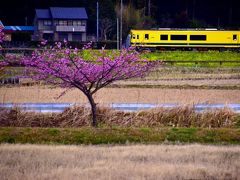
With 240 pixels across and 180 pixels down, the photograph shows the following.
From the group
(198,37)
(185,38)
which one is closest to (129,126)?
(185,38)

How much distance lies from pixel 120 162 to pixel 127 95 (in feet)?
33.8

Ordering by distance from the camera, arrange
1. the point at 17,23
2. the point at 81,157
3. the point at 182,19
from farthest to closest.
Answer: the point at 17,23 < the point at 182,19 < the point at 81,157

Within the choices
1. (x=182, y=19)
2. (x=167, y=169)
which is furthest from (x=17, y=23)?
(x=167, y=169)

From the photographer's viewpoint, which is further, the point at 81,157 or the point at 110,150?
the point at 110,150

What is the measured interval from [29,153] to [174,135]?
331cm

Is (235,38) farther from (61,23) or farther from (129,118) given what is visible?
(129,118)

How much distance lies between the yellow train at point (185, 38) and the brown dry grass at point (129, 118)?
86.5 ft

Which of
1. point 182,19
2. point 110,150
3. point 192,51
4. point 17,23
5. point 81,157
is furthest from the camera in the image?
point 17,23

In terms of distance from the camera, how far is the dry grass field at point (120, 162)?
6504 mm

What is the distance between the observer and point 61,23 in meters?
46.9

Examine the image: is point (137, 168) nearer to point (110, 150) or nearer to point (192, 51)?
point (110, 150)

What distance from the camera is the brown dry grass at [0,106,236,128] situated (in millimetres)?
11688

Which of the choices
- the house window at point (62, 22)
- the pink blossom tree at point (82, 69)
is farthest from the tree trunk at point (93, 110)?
the house window at point (62, 22)

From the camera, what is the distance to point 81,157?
25.5ft
